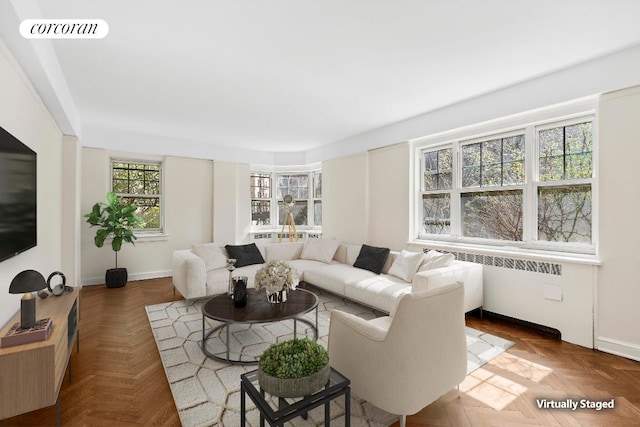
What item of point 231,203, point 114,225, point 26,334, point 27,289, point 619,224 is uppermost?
point 231,203

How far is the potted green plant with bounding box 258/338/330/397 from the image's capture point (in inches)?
57.1

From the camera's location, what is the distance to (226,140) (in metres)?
5.89

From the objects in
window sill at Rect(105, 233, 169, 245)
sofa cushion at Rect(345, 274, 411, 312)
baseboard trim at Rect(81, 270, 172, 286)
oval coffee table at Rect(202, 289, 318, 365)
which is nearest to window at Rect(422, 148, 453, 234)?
sofa cushion at Rect(345, 274, 411, 312)

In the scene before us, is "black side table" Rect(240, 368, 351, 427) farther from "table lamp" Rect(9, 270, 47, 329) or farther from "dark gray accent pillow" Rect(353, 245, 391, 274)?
"dark gray accent pillow" Rect(353, 245, 391, 274)

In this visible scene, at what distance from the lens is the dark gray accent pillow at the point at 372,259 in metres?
4.22

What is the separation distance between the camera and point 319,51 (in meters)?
2.65

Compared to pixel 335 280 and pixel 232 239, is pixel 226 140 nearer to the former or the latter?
pixel 232 239

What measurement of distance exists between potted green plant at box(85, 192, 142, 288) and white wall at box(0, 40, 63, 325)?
2.68ft

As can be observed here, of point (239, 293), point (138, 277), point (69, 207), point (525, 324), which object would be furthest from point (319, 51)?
point (138, 277)

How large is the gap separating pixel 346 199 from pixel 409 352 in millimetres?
4169

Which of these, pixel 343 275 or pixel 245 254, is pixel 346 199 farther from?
pixel 245 254

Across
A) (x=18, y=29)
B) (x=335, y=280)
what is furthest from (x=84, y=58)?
(x=335, y=280)

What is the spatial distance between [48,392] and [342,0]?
2.91m

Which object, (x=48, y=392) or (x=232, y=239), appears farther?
(x=232, y=239)
